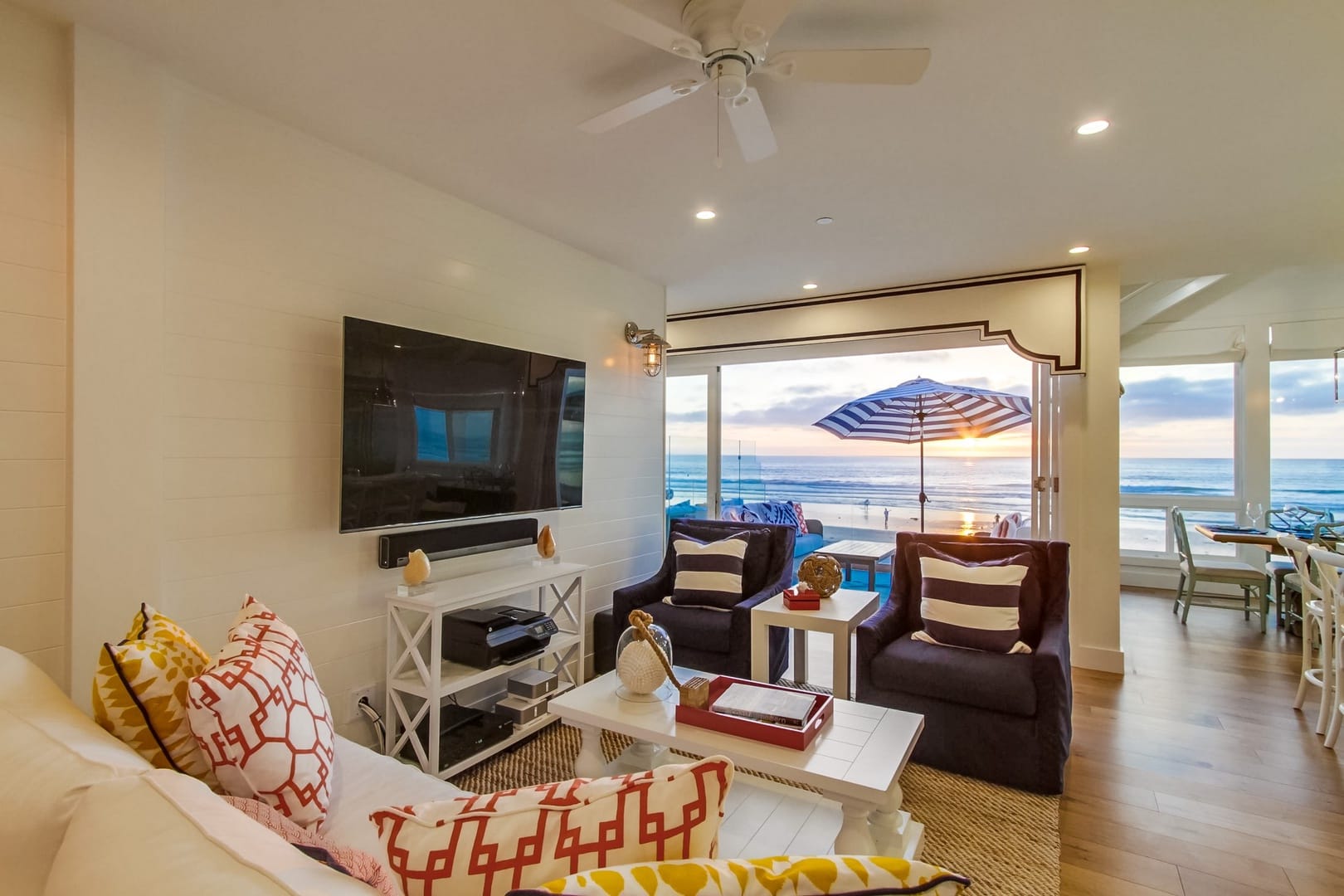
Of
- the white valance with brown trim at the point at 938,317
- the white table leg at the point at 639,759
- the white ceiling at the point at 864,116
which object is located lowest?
the white table leg at the point at 639,759

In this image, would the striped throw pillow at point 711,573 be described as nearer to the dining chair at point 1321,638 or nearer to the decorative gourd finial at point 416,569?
the decorative gourd finial at point 416,569

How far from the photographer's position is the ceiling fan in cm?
150

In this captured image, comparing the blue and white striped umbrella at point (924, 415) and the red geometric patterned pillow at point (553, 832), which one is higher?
→ the blue and white striped umbrella at point (924, 415)

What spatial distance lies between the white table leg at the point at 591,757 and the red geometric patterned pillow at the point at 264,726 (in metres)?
0.88

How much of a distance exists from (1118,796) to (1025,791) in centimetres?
34

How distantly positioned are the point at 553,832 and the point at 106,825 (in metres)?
0.52

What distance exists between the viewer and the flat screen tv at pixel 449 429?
2.46 metres

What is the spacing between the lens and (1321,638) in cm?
312

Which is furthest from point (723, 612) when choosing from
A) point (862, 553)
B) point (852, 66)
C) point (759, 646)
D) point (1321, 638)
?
point (1321, 638)

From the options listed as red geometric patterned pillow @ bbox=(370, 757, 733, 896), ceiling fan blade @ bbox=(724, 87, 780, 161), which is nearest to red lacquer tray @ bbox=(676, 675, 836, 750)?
red geometric patterned pillow @ bbox=(370, 757, 733, 896)

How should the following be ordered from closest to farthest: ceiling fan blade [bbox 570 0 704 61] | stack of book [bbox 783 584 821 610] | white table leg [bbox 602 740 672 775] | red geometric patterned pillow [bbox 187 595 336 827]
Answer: red geometric patterned pillow [bbox 187 595 336 827], ceiling fan blade [bbox 570 0 704 61], white table leg [bbox 602 740 672 775], stack of book [bbox 783 584 821 610]

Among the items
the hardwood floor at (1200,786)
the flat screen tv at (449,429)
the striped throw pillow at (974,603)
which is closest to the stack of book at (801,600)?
the striped throw pillow at (974,603)

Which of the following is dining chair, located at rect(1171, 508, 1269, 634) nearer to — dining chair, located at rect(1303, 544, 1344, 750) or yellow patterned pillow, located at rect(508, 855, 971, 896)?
dining chair, located at rect(1303, 544, 1344, 750)

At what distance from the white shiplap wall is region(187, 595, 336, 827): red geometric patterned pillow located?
805 mm
